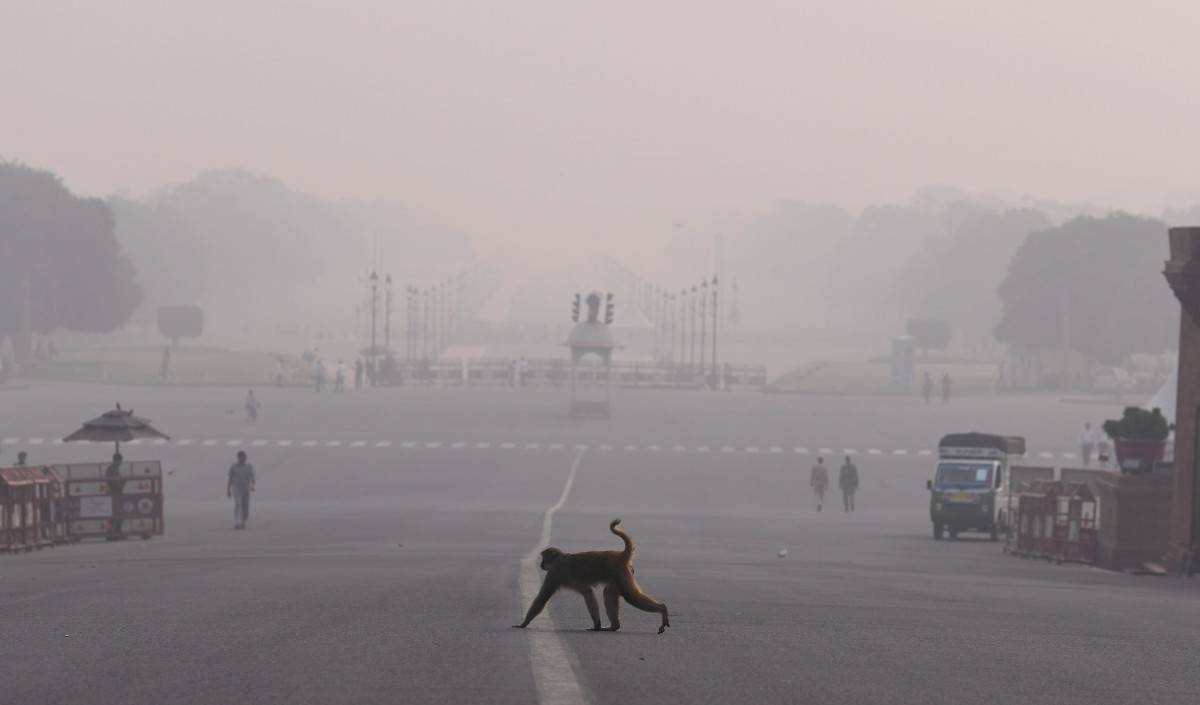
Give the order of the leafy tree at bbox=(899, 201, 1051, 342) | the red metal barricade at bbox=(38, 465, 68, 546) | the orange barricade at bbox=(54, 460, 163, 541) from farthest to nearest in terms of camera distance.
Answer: the leafy tree at bbox=(899, 201, 1051, 342) < the orange barricade at bbox=(54, 460, 163, 541) < the red metal barricade at bbox=(38, 465, 68, 546)

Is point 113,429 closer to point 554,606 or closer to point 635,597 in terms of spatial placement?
point 554,606

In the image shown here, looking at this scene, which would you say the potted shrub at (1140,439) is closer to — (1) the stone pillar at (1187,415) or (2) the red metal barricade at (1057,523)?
(1) the stone pillar at (1187,415)

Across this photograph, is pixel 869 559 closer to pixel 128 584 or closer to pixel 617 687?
pixel 128 584

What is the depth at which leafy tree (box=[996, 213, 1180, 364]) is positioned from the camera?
99875 mm

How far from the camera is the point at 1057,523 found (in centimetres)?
2752

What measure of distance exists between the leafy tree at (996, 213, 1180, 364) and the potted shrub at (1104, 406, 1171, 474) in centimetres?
7613

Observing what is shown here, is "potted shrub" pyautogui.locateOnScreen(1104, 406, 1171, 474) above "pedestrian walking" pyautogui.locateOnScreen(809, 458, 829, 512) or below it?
above

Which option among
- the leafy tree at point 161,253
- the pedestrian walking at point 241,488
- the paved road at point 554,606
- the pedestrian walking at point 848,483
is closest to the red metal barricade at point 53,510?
the paved road at point 554,606

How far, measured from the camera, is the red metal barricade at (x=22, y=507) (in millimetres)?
24828

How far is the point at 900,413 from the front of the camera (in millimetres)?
74125

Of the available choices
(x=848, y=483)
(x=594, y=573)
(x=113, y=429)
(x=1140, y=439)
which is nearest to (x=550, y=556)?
(x=594, y=573)

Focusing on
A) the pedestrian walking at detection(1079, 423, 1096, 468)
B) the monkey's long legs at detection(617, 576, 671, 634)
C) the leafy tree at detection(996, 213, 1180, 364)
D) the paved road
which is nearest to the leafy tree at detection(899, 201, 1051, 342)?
the leafy tree at detection(996, 213, 1180, 364)

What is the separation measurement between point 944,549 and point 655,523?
6.81m

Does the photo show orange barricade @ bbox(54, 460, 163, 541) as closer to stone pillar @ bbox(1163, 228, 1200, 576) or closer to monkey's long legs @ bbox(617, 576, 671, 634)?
stone pillar @ bbox(1163, 228, 1200, 576)
